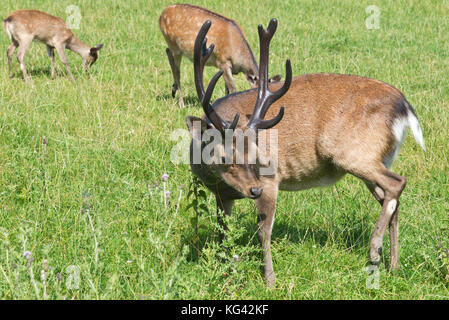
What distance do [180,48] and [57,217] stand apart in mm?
4719

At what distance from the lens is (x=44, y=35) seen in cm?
941

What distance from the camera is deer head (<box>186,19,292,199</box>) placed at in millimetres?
3389

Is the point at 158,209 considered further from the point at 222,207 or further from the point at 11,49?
the point at 11,49

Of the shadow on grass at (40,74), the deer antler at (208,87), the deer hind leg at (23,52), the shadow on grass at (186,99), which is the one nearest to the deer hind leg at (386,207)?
the deer antler at (208,87)

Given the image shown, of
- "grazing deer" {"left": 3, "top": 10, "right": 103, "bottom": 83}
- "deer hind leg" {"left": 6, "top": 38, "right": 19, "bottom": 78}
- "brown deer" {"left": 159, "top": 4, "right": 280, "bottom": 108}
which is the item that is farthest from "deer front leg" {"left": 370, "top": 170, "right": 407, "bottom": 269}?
"deer hind leg" {"left": 6, "top": 38, "right": 19, "bottom": 78}

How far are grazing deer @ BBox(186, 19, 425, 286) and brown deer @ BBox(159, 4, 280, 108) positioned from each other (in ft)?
13.4

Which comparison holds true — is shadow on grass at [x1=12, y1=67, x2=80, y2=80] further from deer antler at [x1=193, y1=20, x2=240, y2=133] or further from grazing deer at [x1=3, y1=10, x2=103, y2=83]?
deer antler at [x1=193, y1=20, x2=240, y2=133]

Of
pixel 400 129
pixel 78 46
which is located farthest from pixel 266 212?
pixel 78 46

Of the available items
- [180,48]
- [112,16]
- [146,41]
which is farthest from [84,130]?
[112,16]

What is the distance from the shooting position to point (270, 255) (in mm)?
3449

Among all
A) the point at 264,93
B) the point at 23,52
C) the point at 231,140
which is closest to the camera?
the point at 231,140

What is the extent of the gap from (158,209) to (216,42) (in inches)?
183

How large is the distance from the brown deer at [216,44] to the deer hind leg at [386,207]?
4448 mm

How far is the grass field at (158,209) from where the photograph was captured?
3109 mm
